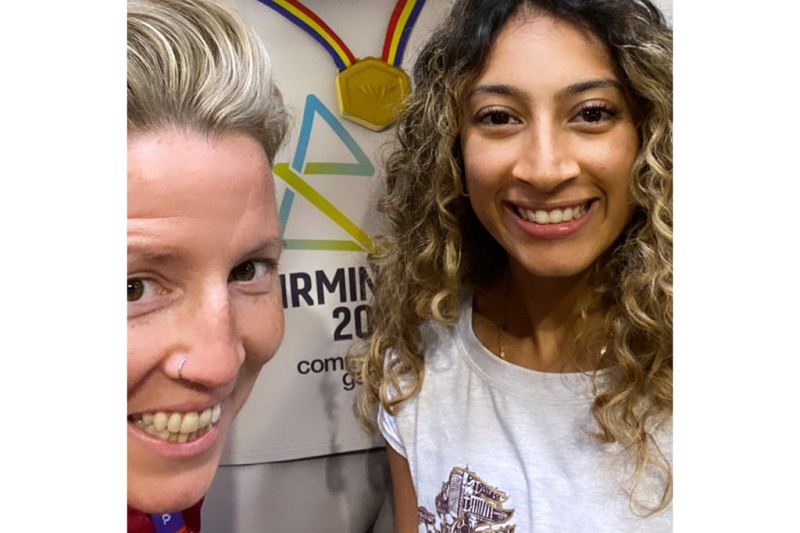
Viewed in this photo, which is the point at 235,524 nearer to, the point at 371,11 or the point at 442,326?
the point at 442,326

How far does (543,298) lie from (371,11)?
17.7 inches

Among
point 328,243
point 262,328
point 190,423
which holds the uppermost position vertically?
point 328,243

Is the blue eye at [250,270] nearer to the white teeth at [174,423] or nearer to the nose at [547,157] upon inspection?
the white teeth at [174,423]

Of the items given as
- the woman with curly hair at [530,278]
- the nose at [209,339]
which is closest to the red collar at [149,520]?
the nose at [209,339]

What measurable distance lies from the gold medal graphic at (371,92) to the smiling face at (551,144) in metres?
0.10

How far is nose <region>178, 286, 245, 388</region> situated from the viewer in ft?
3.04

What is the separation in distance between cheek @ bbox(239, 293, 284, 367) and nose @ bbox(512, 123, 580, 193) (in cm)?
35

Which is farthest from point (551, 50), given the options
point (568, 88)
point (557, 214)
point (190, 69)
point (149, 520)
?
point (149, 520)

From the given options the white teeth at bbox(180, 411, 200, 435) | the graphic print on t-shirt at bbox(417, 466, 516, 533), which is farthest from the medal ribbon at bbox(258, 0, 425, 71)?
the graphic print on t-shirt at bbox(417, 466, 516, 533)

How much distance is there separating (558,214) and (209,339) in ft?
1.49

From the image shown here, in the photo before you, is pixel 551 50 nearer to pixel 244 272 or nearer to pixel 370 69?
pixel 370 69

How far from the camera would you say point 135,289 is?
0.92 meters

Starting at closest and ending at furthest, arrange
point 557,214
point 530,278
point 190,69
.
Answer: point 190,69 < point 557,214 < point 530,278
